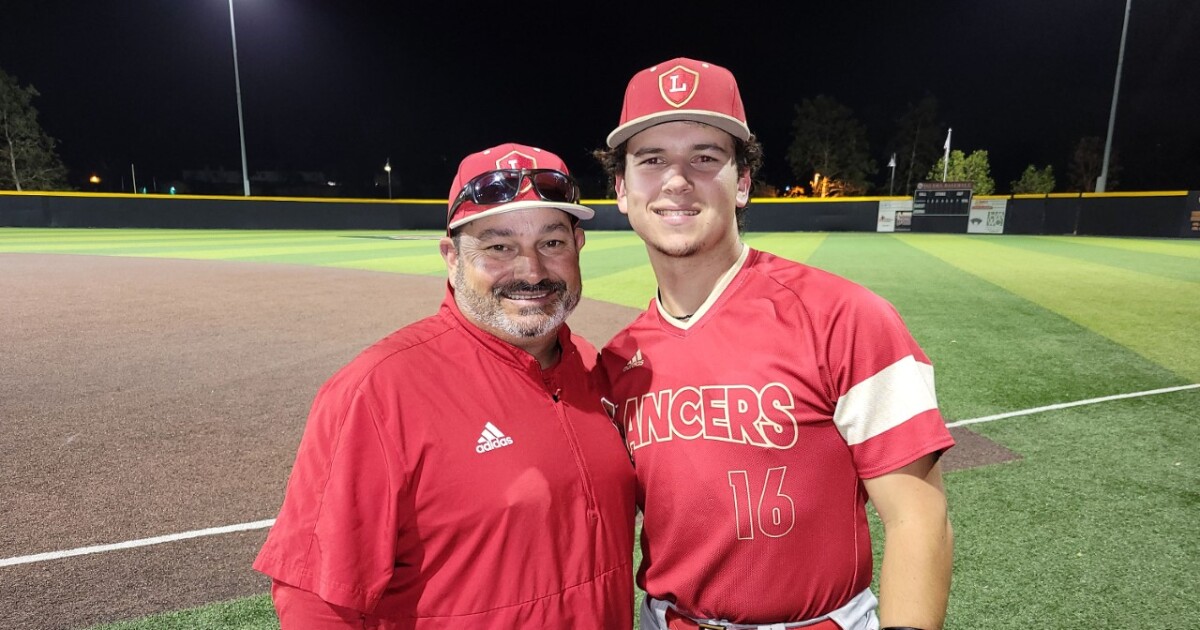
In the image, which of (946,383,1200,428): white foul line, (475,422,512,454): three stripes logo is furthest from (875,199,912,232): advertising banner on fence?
(475,422,512,454): three stripes logo

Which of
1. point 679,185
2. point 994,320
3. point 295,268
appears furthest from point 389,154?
point 679,185

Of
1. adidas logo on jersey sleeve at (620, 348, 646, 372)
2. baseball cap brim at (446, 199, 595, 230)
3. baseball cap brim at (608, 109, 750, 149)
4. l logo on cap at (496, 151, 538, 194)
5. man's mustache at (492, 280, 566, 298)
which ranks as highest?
baseball cap brim at (608, 109, 750, 149)

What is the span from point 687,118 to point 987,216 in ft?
118

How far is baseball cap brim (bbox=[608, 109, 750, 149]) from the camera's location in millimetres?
1893

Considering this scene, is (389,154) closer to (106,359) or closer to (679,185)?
(106,359)

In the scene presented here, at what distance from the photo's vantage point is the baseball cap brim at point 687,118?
1.89m

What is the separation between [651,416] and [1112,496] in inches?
149

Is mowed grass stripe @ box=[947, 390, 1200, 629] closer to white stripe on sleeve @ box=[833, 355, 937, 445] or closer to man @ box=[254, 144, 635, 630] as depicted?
white stripe on sleeve @ box=[833, 355, 937, 445]

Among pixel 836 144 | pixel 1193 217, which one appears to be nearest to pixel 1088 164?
pixel 836 144

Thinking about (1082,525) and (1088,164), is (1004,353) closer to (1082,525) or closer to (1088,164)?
(1082,525)

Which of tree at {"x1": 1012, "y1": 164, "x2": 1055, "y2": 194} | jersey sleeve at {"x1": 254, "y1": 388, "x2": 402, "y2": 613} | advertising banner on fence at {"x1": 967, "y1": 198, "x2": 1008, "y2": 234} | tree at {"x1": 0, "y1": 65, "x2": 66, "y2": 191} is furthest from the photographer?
tree at {"x1": 1012, "y1": 164, "x2": 1055, "y2": 194}

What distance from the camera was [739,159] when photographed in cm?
212

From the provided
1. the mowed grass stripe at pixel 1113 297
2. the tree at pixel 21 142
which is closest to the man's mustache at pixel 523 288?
the mowed grass stripe at pixel 1113 297

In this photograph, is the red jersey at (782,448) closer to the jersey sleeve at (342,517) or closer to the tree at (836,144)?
the jersey sleeve at (342,517)
